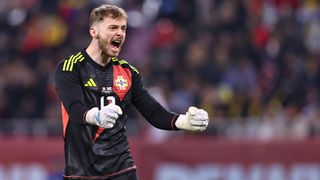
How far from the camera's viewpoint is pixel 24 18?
59.0ft

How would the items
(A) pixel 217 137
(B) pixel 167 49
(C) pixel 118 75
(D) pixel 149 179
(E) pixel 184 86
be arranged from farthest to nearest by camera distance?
(B) pixel 167 49 < (E) pixel 184 86 < (A) pixel 217 137 < (D) pixel 149 179 < (C) pixel 118 75

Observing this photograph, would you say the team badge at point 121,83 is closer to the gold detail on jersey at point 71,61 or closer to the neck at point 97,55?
the neck at point 97,55

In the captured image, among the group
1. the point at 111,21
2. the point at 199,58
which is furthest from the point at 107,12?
the point at 199,58

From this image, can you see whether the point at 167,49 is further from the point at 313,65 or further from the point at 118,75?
the point at 118,75

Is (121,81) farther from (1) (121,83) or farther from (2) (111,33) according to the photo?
(2) (111,33)

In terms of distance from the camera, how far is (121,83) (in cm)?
797

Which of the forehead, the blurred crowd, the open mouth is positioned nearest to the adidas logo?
the open mouth

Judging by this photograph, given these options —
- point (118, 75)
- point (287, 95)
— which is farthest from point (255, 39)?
point (118, 75)

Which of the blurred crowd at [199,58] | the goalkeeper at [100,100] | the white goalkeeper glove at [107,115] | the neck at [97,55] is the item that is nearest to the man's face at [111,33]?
the goalkeeper at [100,100]

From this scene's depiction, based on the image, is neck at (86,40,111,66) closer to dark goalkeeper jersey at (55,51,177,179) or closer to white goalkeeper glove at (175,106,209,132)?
dark goalkeeper jersey at (55,51,177,179)

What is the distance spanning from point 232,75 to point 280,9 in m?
2.58

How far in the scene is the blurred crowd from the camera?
51.2 ft

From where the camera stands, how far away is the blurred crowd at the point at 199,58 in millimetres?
15602

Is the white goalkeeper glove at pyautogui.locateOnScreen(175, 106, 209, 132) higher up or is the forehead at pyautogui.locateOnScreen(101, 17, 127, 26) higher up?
the forehead at pyautogui.locateOnScreen(101, 17, 127, 26)
